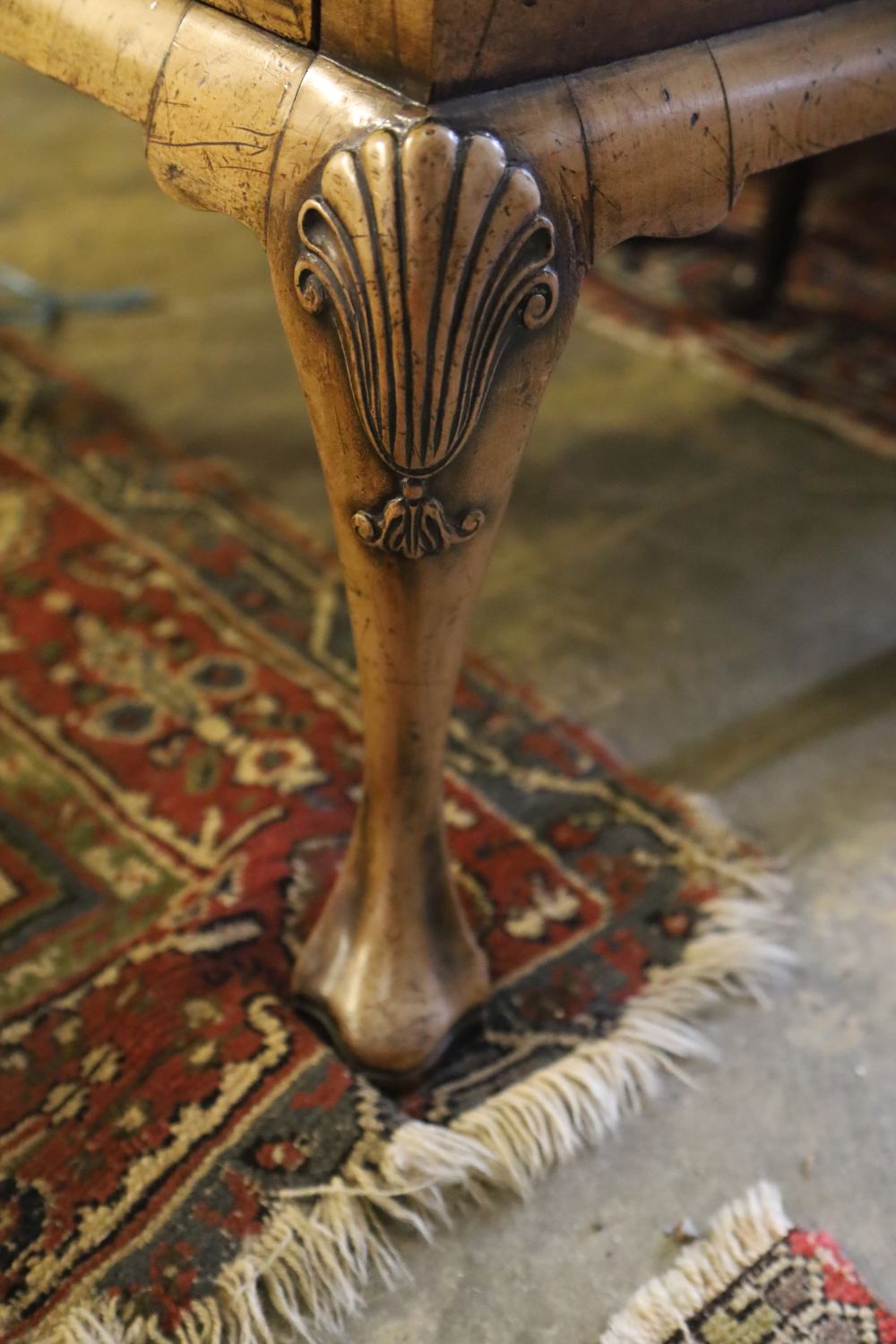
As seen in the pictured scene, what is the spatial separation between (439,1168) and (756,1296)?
0.19 metres

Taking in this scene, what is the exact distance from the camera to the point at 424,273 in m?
0.55

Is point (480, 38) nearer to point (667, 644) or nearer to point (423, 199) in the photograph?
point (423, 199)

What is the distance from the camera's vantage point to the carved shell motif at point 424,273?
538mm

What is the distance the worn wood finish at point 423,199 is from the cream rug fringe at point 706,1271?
30 centimetres

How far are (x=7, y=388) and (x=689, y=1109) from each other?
121 centimetres

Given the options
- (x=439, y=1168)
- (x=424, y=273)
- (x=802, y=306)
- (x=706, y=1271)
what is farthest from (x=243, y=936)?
(x=802, y=306)

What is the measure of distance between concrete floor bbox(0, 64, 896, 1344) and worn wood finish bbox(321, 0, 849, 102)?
2.03 feet

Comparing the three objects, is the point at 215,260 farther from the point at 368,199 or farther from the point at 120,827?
the point at 368,199

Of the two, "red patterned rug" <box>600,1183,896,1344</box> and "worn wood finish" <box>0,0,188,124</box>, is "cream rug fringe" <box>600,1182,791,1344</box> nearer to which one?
"red patterned rug" <box>600,1183,896,1344</box>

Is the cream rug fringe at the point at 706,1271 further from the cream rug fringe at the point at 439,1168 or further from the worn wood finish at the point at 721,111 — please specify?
the worn wood finish at the point at 721,111

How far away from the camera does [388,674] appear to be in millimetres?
705

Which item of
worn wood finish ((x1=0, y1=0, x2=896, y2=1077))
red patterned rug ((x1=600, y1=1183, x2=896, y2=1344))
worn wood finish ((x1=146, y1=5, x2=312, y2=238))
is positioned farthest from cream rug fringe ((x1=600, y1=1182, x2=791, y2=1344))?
worn wood finish ((x1=146, y1=5, x2=312, y2=238))

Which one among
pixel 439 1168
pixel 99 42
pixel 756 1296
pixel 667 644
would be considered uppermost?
pixel 99 42

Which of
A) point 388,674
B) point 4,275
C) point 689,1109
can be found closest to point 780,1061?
point 689,1109
